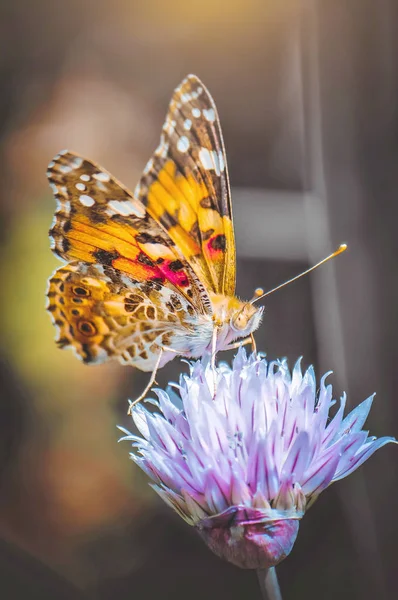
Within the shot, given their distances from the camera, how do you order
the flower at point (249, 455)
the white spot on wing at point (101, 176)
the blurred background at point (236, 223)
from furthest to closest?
the blurred background at point (236, 223)
the white spot on wing at point (101, 176)
the flower at point (249, 455)

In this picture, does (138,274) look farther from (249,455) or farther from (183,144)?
(249,455)

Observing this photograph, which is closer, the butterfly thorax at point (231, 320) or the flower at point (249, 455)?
the flower at point (249, 455)

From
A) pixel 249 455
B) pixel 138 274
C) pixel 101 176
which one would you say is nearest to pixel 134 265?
pixel 138 274

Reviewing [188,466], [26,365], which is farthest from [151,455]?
[26,365]

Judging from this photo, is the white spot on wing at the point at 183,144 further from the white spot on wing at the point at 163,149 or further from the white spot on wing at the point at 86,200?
the white spot on wing at the point at 86,200

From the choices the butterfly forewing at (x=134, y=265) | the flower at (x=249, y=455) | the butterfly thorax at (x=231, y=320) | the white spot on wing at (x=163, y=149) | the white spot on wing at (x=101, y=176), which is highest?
the white spot on wing at (x=163, y=149)

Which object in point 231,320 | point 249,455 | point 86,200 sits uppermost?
point 86,200

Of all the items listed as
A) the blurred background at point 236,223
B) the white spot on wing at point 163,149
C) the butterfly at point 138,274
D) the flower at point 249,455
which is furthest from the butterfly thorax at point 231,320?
the blurred background at point 236,223

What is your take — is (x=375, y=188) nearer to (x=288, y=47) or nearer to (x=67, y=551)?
(x=288, y=47)
